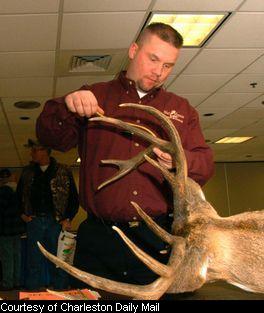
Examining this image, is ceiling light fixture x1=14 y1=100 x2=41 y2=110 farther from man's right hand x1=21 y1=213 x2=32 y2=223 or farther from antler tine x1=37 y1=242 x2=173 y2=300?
antler tine x1=37 y1=242 x2=173 y2=300

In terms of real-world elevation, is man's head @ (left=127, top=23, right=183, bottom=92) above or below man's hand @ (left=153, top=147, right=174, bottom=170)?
above

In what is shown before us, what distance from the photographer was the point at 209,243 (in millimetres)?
1089

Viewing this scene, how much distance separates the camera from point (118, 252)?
61.2 inches

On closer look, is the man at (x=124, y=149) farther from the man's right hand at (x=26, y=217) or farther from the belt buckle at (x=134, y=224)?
the man's right hand at (x=26, y=217)

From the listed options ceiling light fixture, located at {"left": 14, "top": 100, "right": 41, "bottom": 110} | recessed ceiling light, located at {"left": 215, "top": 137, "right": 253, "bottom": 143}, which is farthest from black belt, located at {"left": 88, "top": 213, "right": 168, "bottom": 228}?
recessed ceiling light, located at {"left": 215, "top": 137, "right": 253, "bottom": 143}

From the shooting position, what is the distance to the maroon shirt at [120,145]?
1584 mm

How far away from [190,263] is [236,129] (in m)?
9.18

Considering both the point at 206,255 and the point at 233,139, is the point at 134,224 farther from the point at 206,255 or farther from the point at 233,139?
the point at 233,139

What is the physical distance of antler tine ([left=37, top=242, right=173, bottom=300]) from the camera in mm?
934

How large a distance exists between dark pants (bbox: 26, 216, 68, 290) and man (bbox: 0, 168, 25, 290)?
2.44ft

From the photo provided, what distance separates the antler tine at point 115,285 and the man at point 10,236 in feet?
14.6

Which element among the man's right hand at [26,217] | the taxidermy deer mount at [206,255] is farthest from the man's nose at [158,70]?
the man's right hand at [26,217]

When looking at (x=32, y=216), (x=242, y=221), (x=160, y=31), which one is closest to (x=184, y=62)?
(x=32, y=216)
